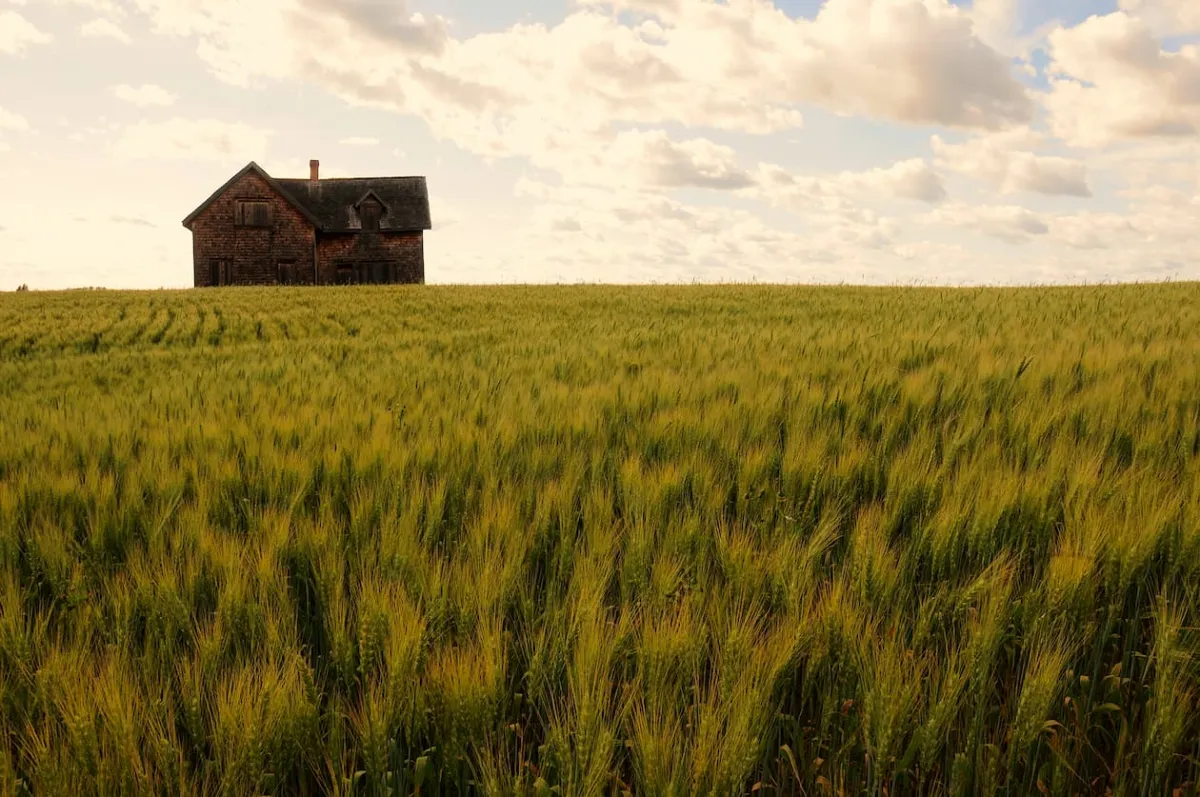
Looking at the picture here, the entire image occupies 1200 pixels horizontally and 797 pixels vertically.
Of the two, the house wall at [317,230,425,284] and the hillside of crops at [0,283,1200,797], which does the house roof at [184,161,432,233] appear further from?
the hillside of crops at [0,283,1200,797]

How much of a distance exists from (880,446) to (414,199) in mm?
41965

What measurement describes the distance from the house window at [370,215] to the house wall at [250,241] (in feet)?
11.0

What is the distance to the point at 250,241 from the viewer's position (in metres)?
37.8

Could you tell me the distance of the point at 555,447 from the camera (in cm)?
323

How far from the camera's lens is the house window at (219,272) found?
37875 millimetres

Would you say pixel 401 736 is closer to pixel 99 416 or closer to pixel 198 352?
pixel 99 416

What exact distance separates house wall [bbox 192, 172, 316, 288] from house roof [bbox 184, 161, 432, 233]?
4.31ft

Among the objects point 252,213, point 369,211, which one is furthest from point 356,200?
point 252,213

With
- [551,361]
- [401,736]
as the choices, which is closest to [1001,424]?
[401,736]

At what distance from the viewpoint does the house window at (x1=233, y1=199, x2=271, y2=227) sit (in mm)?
37500

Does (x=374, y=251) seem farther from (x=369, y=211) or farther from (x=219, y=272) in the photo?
(x=219, y=272)

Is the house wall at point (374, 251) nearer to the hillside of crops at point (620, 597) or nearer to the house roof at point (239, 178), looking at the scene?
the house roof at point (239, 178)

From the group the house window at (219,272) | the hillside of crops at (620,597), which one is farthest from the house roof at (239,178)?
the hillside of crops at (620,597)

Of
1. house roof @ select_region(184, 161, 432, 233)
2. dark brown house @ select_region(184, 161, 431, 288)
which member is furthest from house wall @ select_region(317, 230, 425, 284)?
house roof @ select_region(184, 161, 432, 233)
